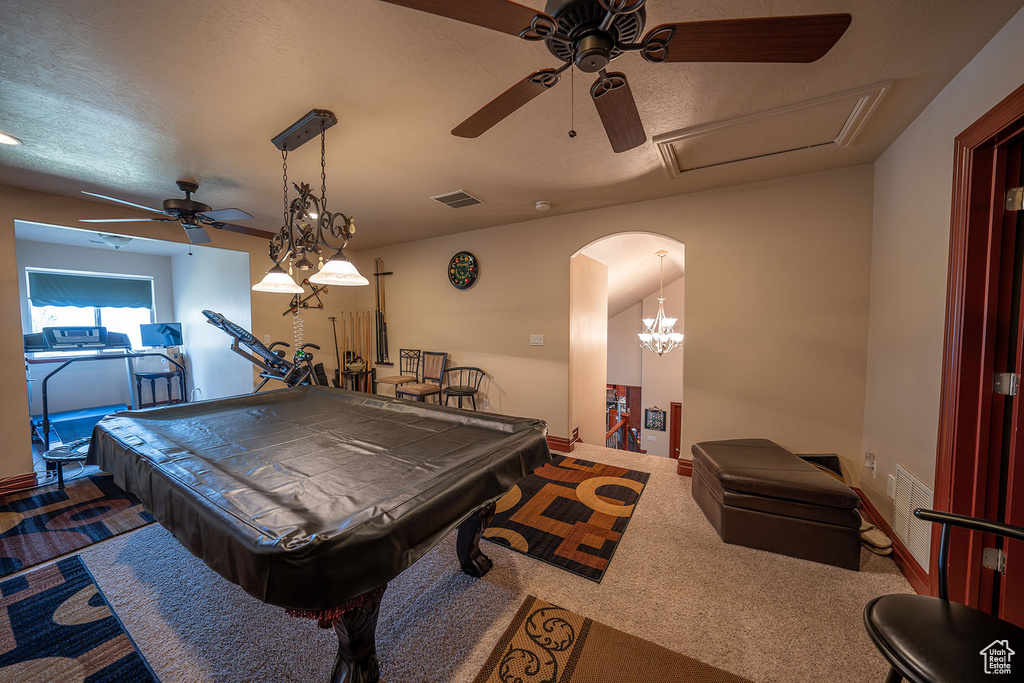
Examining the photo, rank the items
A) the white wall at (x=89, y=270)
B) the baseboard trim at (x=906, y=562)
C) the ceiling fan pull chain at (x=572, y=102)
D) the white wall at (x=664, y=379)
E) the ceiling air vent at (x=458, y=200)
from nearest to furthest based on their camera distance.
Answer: the ceiling fan pull chain at (x=572, y=102)
the baseboard trim at (x=906, y=562)
the ceiling air vent at (x=458, y=200)
the white wall at (x=89, y=270)
the white wall at (x=664, y=379)

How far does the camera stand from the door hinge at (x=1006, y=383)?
148 centimetres

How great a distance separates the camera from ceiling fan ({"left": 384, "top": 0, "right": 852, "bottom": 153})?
0.97m

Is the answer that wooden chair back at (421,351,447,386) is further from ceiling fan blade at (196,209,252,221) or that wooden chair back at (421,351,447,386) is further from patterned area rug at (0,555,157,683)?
patterned area rug at (0,555,157,683)

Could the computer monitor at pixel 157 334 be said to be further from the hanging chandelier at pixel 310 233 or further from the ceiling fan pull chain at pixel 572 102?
the ceiling fan pull chain at pixel 572 102

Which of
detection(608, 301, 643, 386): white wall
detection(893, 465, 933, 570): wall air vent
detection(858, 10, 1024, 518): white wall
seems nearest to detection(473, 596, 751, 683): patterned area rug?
detection(893, 465, 933, 570): wall air vent

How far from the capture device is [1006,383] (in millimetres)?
1518

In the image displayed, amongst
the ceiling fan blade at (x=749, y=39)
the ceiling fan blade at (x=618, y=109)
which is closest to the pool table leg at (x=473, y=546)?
the ceiling fan blade at (x=618, y=109)

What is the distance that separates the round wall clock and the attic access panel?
98.6 inches

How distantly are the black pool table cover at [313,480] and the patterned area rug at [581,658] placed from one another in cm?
65

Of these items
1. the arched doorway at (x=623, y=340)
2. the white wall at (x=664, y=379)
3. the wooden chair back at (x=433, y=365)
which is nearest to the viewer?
the arched doorway at (x=623, y=340)

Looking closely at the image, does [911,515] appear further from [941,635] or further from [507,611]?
[507,611]

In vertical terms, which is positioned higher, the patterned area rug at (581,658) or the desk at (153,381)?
the desk at (153,381)

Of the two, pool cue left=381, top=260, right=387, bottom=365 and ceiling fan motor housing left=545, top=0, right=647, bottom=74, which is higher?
ceiling fan motor housing left=545, top=0, right=647, bottom=74

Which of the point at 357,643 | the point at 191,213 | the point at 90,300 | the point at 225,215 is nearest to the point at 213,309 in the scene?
the point at 90,300
